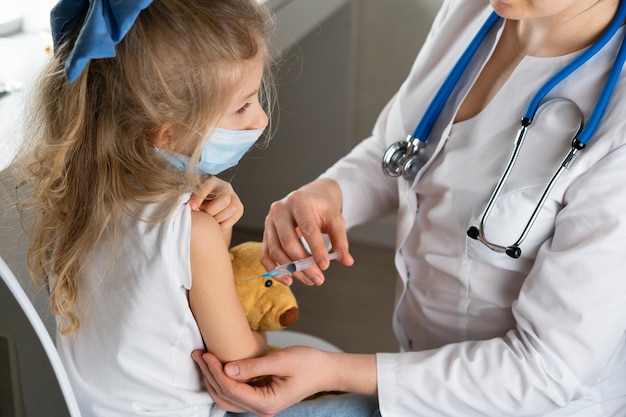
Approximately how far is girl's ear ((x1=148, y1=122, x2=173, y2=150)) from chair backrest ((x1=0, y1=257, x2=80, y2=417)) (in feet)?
0.83

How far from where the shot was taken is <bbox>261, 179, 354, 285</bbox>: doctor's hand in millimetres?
1180

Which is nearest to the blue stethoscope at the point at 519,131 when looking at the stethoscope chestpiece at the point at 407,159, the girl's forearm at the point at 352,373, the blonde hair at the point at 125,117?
the stethoscope chestpiece at the point at 407,159

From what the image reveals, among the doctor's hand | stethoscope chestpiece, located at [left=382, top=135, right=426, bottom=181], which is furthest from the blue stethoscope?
the doctor's hand

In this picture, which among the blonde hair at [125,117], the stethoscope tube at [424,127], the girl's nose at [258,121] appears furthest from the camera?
the stethoscope tube at [424,127]

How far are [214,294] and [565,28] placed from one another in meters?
0.62

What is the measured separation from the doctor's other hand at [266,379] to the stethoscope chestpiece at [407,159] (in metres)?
0.32

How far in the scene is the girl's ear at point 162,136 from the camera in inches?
38.5

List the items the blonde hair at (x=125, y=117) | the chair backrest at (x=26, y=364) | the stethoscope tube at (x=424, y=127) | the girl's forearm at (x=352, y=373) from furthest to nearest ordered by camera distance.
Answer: the stethoscope tube at (x=424, y=127), the girl's forearm at (x=352, y=373), the blonde hair at (x=125, y=117), the chair backrest at (x=26, y=364)

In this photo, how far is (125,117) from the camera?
0.96 meters

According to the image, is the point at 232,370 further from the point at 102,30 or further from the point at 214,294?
the point at 102,30

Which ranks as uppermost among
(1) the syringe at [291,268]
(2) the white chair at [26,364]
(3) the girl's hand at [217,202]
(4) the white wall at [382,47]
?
(3) the girl's hand at [217,202]

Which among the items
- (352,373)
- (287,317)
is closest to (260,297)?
(287,317)

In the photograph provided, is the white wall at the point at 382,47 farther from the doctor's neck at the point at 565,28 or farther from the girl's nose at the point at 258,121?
the girl's nose at the point at 258,121

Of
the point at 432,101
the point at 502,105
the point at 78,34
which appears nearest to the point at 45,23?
the point at 78,34
